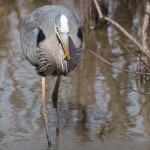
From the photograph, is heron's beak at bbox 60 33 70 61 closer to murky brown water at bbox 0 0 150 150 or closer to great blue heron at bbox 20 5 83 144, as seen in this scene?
great blue heron at bbox 20 5 83 144

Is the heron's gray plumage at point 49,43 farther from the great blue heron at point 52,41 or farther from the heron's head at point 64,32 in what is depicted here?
the heron's head at point 64,32

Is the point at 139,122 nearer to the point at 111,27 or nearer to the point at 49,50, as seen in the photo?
the point at 49,50

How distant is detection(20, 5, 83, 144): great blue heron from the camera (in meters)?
5.72

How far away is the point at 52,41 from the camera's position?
19.6 ft

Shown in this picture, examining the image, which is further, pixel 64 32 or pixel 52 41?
pixel 52 41

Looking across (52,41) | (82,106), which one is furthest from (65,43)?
(82,106)

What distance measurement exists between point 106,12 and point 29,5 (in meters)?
2.86

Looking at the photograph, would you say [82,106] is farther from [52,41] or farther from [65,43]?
[65,43]

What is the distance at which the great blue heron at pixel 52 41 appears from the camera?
5723mm

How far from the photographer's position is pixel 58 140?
618 cm

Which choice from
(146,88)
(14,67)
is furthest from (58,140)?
(14,67)

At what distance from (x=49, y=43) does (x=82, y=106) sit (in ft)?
4.62

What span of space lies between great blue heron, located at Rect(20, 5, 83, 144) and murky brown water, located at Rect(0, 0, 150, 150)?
283 millimetres

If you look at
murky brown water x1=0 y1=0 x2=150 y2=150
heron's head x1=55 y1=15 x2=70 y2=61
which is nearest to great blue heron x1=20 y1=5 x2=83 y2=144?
heron's head x1=55 y1=15 x2=70 y2=61
